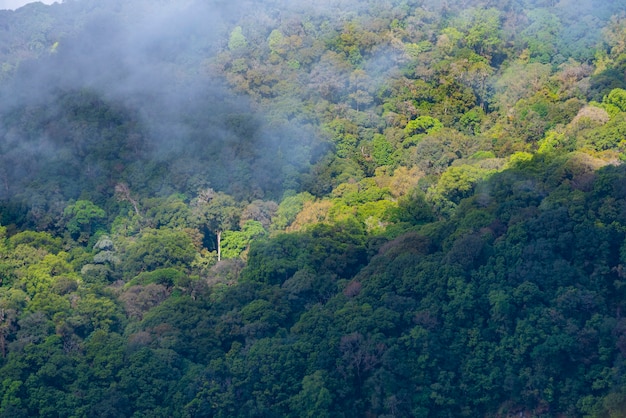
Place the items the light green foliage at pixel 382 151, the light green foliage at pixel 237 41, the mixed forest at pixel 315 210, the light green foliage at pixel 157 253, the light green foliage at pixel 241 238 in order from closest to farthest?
1. the mixed forest at pixel 315 210
2. the light green foliage at pixel 157 253
3. the light green foliage at pixel 241 238
4. the light green foliage at pixel 382 151
5. the light green foliage at pixel 237 41

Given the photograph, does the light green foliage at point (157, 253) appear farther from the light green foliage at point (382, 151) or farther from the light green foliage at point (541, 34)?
the light green foliage at point (541, 34)

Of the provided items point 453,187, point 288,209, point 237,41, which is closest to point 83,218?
point 288,209

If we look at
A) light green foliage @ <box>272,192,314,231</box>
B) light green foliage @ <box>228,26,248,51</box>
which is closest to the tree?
light green foliage @ <box>272,192,314,231</box>

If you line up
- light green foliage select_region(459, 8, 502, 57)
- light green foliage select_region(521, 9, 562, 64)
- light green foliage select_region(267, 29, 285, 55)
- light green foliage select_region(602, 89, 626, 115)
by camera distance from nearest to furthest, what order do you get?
light green foliage select_region(602, 89, 626, 115) < light green foliage select_region(521, 9, 562, 64) < light green foliage select_region(459, 8, 502, 57) < light green foliage select_region(267, 29, 285, 55)

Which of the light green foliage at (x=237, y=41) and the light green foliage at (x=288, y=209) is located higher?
the light green foliage at (x=237, y=41)

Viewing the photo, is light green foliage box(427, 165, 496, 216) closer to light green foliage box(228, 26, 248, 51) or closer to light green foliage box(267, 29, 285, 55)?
light green foliage box(267, 29, 285, 55)

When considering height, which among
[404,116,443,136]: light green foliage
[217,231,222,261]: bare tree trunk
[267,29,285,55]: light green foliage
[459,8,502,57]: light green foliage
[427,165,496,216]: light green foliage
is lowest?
[217,231,222,261]: bare tree trunk

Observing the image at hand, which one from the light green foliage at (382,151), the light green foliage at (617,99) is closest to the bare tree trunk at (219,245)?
the light green foliage at (382,151)

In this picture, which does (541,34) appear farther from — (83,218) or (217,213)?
(83,218)

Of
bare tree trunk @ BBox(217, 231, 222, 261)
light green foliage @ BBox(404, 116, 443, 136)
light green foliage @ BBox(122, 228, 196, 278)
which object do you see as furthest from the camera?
light green foliage @ BBox(404, 116, 443, 136)
